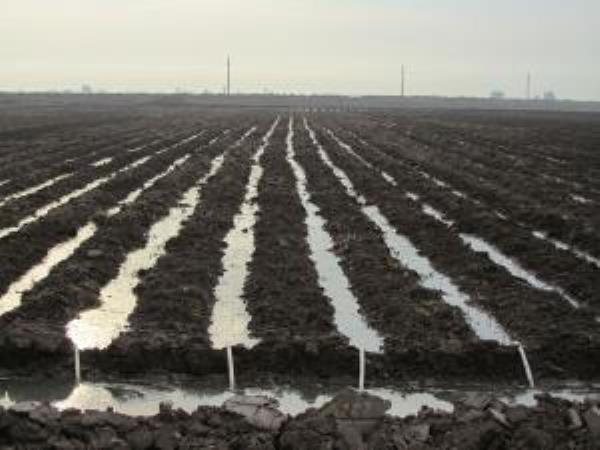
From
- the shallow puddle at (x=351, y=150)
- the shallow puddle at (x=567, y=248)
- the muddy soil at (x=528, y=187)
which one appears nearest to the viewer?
the shallow puddle at (x=567, y=248)

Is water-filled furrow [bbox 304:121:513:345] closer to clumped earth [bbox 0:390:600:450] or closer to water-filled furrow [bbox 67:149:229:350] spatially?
clumped earth [bbox 0:390:600:450]

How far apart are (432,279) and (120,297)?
13.0 feet

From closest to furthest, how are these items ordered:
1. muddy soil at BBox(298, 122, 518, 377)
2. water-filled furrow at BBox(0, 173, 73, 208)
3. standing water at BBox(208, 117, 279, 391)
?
muddy soil at BBox(298, 122, 518, 377) < standing water at BBox(208, 117, 279, 391) < water-filled furrow at BBox(0, 173, 73, 208)

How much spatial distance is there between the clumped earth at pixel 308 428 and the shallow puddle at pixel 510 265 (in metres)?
4.55

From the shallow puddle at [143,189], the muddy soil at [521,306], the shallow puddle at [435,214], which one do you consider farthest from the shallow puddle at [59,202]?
the shallow puddle at [435,214]

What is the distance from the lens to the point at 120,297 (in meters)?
11.2

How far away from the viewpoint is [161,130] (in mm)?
46969

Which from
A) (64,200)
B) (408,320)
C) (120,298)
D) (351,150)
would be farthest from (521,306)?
(351,150)

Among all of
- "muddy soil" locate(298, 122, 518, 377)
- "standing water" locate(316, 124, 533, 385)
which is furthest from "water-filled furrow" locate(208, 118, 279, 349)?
"standing water" locate(316, 124, 533, 385)

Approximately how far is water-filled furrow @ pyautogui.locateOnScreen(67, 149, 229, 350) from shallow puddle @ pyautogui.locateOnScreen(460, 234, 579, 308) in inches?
184

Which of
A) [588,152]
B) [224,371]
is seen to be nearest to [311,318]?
[224,371]

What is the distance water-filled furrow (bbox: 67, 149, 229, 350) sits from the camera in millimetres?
9586

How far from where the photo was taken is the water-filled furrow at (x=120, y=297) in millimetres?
9586

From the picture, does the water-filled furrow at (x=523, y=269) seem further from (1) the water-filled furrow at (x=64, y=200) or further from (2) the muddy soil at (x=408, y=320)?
(1) the water-filled furrow at (x=64, y=200)
